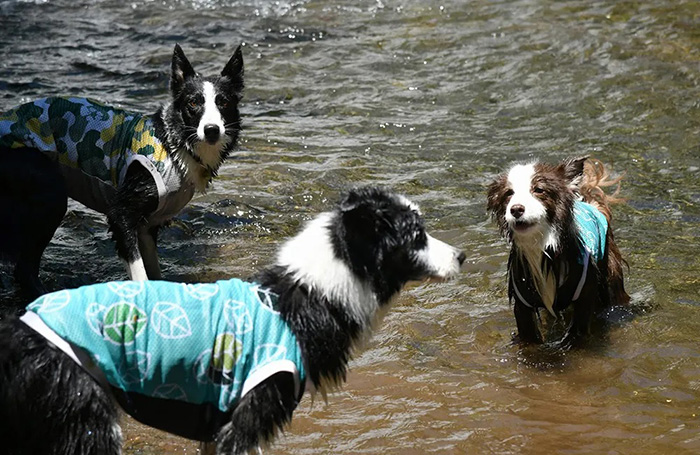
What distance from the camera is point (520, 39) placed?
506 inches

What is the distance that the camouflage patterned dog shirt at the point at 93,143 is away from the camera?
630 centimetres

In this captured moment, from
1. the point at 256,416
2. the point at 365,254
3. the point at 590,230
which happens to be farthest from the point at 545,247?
the point at 256,416

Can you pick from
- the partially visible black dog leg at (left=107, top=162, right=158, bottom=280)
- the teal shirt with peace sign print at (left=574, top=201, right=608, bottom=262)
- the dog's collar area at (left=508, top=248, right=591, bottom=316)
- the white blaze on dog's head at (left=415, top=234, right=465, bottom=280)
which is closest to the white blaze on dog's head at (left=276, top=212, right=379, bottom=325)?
the white blaze on dog's head at (left=415, top=234, right=465, bottom=280)

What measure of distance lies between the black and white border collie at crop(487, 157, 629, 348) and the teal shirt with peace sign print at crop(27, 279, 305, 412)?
2.26 m

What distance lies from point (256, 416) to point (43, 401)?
84cm

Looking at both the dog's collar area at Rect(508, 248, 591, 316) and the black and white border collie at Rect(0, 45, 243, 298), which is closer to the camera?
the dog's collar area at Rect(508, 248, 591, 316)

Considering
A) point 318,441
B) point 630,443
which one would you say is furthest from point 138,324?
point 630,443

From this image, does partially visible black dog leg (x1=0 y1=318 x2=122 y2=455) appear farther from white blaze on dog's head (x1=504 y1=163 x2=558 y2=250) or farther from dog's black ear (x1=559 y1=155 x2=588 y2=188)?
dog's black ear (x1=559 y1=155 x2=588 y2=188)

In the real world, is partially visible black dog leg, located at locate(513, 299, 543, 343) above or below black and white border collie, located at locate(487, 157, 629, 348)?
below

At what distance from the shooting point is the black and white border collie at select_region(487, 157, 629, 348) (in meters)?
5.62

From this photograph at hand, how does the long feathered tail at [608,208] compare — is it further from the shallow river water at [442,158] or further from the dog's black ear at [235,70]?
the dog's black ear at [235,70]

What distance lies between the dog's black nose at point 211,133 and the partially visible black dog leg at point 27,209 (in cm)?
109

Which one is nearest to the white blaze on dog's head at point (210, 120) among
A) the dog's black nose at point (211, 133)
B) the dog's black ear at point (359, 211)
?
the dog's black nose at point (211, 133)

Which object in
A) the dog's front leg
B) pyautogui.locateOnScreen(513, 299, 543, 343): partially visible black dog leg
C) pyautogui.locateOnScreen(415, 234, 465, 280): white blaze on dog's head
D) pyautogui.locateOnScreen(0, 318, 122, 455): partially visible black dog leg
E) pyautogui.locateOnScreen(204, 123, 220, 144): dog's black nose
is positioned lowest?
pyautogui.locateOnScreen(513, 299, 543, 343): partially visible black dog leg
